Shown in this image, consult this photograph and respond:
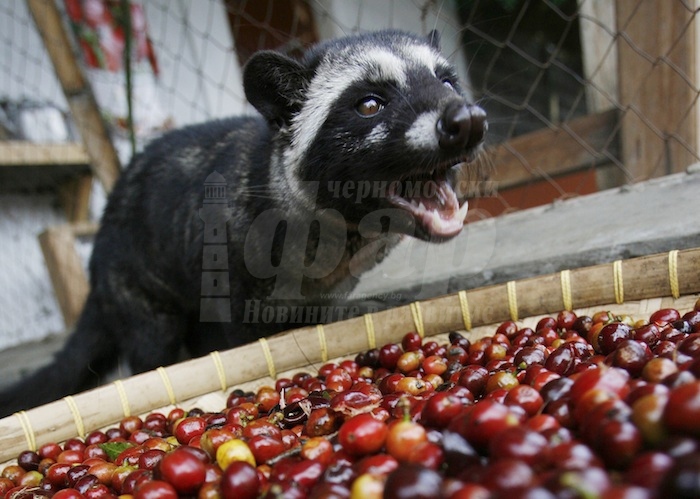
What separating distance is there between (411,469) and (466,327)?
1.07 metres

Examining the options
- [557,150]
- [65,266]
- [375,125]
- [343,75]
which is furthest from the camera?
[65,266]

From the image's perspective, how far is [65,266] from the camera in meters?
3.79

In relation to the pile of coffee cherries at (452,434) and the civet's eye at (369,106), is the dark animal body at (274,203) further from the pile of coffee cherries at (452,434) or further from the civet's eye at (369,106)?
the pile of coffee cherries at (452,434)

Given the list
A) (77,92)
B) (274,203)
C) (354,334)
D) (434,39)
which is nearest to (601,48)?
(434,39)

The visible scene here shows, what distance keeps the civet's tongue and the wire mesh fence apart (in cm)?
108

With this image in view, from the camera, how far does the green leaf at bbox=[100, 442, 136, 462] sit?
1.30 metres

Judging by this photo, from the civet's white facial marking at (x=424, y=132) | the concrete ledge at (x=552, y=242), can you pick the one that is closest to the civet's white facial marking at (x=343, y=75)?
the civet's white facial marking at (x=424, y=132)

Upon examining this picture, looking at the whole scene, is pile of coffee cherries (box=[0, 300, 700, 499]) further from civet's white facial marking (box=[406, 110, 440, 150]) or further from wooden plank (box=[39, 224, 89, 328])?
wooden plank (box=[39, 224, 89, 328])

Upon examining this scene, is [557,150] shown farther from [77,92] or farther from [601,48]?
[77,92]

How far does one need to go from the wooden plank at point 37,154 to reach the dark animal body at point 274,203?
1.51 m

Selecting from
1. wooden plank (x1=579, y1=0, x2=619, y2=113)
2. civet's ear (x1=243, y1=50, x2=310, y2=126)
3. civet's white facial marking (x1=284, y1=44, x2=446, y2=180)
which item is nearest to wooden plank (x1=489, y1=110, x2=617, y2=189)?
wooden plank (x1=579, y1=0, x2=619, y2=113)

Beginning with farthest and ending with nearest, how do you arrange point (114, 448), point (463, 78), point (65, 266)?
point (65, 266) < point (463, 78) < point (114, 448)

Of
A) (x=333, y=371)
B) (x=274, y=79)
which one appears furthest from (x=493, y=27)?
(x=333, y=371)

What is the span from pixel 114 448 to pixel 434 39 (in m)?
1.77
